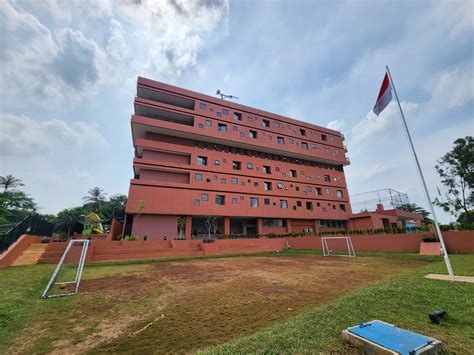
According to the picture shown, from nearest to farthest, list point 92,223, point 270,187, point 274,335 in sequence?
point 274,335
point 92,223
point 270,187

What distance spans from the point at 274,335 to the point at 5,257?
14.9m

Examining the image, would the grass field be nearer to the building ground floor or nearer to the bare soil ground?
the bare soil ground

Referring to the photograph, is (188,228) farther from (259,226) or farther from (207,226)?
(259,226)

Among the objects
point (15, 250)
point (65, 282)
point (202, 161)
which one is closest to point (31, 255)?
point (15, 250)

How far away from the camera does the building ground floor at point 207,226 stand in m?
23.0

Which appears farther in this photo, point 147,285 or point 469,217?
point 469,217

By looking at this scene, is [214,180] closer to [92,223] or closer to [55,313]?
[92,223]

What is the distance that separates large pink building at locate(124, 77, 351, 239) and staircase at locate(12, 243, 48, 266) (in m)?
8.52

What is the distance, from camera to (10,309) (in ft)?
15.5

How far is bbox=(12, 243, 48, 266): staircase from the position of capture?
11741mm

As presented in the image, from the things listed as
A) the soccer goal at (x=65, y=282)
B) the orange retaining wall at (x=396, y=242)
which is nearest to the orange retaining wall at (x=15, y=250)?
the soccer goal at (x=65, y=282)

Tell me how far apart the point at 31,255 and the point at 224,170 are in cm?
1994

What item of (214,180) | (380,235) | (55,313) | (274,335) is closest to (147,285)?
(55,313)

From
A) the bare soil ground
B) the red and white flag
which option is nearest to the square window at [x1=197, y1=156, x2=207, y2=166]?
the bare soil ground
